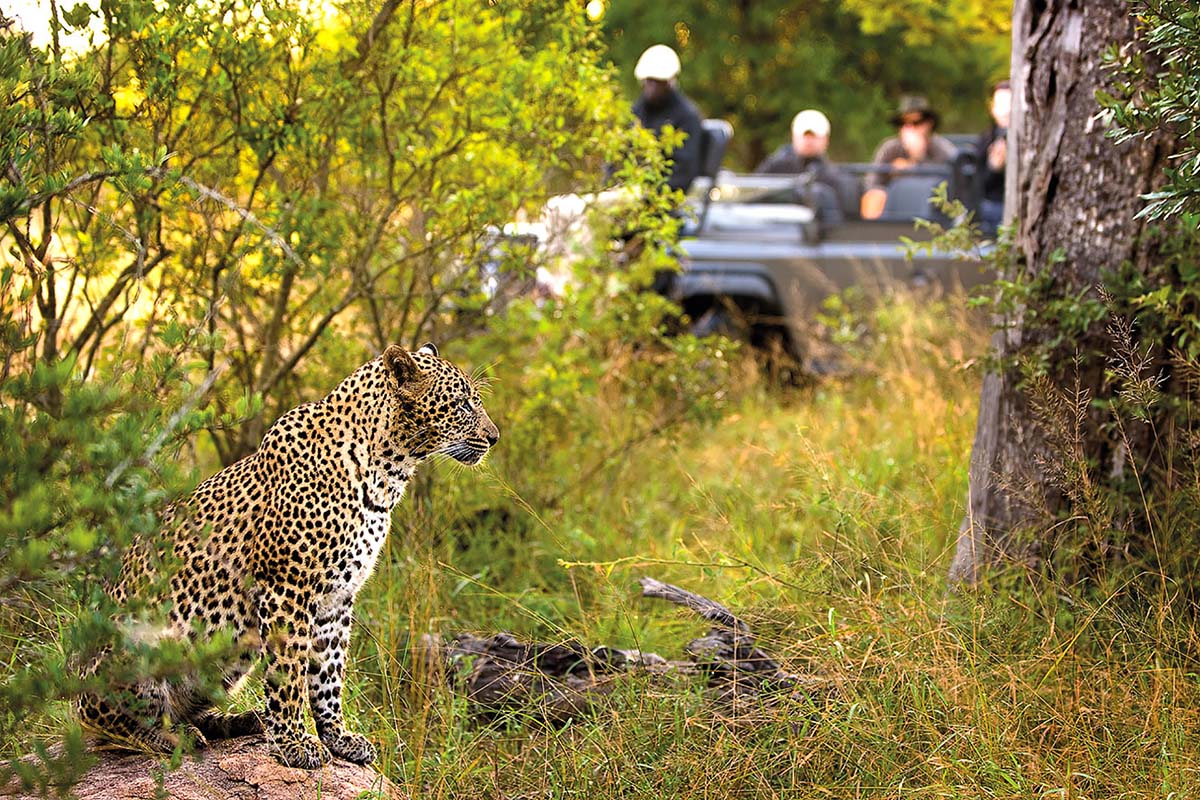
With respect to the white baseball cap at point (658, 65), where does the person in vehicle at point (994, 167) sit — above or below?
below

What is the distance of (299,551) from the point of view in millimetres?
4027

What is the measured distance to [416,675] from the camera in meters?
4.83

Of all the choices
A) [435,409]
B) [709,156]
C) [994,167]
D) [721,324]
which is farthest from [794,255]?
[435,409]

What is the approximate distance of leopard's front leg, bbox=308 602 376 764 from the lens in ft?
13.4

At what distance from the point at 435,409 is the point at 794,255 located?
734 cm

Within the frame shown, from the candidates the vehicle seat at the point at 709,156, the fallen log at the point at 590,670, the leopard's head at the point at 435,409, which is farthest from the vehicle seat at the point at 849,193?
the leopard's head at the point at 435,409

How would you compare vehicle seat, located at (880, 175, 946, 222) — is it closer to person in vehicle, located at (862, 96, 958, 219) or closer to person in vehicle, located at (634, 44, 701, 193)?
person in vehicle, located at (634, 44, 701, 193)

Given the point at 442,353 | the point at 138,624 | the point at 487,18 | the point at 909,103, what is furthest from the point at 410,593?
the point at 909,103

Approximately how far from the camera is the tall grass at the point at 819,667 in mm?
4148

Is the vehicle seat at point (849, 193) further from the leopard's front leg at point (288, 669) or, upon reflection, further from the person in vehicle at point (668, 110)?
the leopard's front leg at point (288, 669)

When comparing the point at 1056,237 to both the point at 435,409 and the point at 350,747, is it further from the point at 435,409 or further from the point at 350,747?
the point at 350,747

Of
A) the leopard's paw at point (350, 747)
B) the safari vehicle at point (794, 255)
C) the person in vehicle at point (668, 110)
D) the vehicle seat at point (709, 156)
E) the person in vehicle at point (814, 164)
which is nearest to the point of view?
the leopard's paw at point (350, 747)

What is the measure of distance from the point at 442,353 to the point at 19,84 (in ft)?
12.0

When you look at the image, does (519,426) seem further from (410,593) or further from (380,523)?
(380,523)
